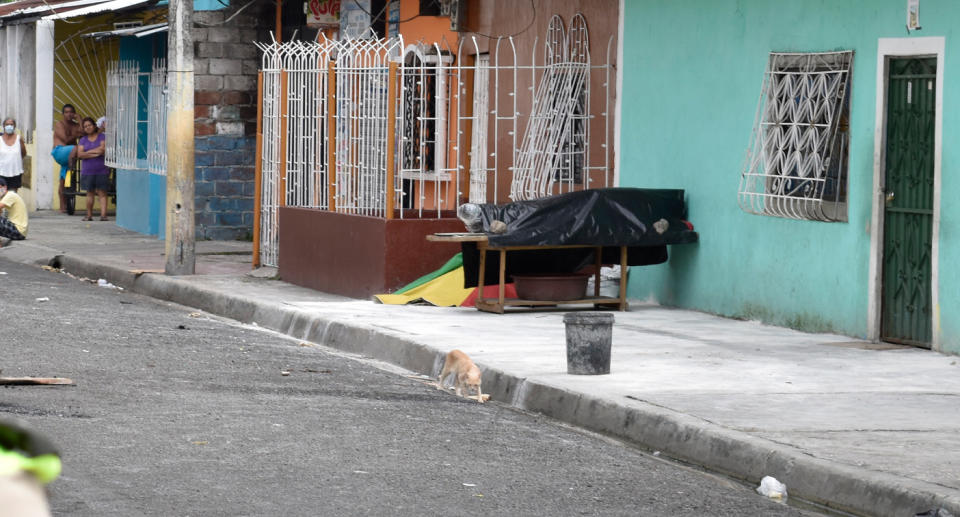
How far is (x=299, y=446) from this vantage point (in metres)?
6.41

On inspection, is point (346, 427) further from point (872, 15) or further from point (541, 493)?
point (872, 15)

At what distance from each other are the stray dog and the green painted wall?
3.32 m

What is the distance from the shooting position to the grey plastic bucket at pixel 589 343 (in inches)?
333

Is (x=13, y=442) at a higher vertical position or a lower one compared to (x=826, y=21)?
lower

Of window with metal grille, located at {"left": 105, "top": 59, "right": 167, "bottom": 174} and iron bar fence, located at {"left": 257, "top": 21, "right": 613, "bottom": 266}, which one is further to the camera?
window with metal grille, located at {"left": 105, "top": 59, "right": 167, "bottom": 174}

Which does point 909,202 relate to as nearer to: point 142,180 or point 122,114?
point 142,180

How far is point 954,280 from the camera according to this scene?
30.9 ft

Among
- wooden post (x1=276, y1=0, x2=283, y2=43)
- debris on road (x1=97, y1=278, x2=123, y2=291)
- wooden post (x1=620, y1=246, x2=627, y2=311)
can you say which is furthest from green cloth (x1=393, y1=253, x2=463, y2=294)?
wooden post (x1=276, y1=0, x2=283, y2=43)

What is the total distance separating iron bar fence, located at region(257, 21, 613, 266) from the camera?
13.3 m

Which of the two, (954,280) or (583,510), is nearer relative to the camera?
(583,510)

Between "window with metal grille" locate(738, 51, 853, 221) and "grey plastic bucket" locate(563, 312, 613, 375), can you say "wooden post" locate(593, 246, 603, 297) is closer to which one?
"window with metal grille" locate(738, 51, 853, 221)

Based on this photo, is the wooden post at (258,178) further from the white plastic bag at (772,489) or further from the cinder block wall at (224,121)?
the white plastic bag at (772,489)

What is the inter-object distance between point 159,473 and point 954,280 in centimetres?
580

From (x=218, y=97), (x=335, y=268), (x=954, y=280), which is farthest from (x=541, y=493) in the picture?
(x=218, y=97)
